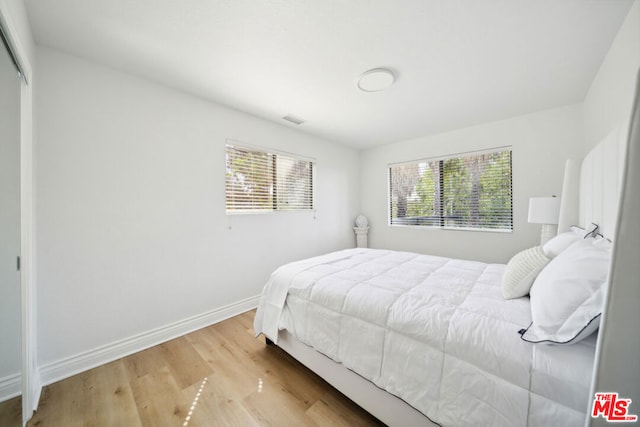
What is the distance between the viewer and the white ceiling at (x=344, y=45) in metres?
1.38

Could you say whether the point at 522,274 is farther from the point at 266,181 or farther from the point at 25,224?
the point at 25,224

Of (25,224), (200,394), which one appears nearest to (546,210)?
(200,394)

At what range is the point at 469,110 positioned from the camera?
277 centimetres

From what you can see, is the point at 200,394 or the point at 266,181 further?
the point at 266,181

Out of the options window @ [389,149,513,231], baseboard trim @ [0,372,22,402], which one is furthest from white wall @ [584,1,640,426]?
window @ [389,149,513,231]

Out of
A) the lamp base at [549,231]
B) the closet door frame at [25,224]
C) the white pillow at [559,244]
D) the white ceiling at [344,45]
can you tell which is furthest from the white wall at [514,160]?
the closet door frame at [25,224]

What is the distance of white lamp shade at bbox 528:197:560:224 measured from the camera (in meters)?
2.33

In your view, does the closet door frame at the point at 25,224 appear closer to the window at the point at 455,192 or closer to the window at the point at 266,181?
the window at the point at 266,181

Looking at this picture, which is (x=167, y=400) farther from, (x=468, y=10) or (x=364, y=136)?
(x=364, y=136)

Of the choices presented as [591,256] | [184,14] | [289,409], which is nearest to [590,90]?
[591,256]

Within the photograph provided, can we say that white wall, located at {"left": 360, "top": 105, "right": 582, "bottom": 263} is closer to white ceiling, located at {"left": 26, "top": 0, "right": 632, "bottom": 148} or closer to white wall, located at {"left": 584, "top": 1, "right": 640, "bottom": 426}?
white ceiling, located at {"left": 26, "top": 0, "right": 632, "bottom": 148}

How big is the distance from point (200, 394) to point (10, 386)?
1022 millimetres

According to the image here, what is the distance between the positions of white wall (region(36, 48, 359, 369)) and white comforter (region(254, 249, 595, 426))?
100 centimetres

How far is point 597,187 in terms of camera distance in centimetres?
160
